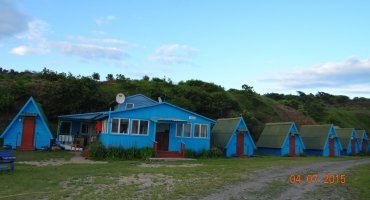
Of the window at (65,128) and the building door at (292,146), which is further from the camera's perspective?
the building door at (292,146)

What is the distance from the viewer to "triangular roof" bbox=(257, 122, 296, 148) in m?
40.4

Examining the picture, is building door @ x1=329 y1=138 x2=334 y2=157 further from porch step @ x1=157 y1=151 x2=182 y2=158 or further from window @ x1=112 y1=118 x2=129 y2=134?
window @ x1=112 y1=118 x2=129 y2=134

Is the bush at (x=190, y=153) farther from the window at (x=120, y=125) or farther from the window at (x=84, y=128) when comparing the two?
the window at (x=84, y=128)

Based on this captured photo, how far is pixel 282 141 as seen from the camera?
131ft

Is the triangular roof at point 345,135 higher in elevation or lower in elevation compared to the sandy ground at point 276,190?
higher

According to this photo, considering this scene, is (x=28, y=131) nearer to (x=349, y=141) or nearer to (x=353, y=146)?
(x=349, y=141)

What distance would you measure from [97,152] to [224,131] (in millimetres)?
13994

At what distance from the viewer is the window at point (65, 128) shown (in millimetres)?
38172

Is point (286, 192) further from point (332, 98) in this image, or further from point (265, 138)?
point (332, 98)

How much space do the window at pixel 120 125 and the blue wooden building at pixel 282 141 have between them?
1756 cm

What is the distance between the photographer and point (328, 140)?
149 ft

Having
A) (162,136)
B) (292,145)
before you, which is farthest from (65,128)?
(292,145)

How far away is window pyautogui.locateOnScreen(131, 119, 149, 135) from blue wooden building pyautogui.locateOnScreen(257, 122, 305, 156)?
15878mm

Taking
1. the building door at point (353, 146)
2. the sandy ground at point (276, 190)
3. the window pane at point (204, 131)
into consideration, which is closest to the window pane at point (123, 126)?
the window pane at point (204, 131)
